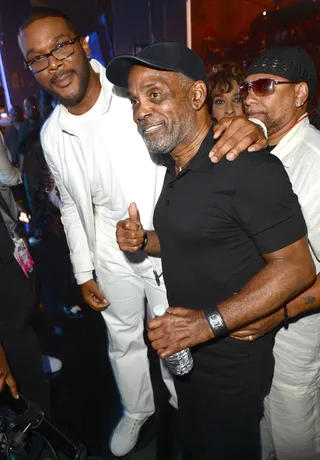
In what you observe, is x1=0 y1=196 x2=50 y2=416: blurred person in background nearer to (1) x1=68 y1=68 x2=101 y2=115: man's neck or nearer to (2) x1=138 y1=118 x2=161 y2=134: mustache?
(1) x1=68 y1=68 x2=101 y2=115: man's neck

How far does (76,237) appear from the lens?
2447mm

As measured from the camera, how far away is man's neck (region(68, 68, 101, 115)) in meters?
2.03

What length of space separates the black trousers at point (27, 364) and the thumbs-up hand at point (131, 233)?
3.25ft

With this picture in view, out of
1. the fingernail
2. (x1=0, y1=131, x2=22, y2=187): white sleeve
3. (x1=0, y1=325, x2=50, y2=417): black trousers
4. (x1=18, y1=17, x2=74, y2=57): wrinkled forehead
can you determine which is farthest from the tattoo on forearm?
(x1=0, y1=131, x2=22, y2=187): white sleeve

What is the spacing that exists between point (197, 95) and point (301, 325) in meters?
1.24

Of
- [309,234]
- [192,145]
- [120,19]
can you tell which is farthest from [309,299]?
[120,19]

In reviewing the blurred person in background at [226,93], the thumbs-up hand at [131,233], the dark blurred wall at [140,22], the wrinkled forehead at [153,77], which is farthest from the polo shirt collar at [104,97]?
the dark blurred wall at [140,22]

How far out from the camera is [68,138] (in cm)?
212

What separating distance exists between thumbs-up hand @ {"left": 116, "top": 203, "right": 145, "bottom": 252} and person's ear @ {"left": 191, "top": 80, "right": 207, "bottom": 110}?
0.62m

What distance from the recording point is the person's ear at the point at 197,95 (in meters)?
1.56

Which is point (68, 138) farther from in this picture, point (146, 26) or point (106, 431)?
point (146, 26)

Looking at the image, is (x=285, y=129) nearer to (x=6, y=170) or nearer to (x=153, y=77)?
(x=153, y=77)

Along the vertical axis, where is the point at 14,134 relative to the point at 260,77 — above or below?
below

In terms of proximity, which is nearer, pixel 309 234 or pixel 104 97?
pixel 309 234
